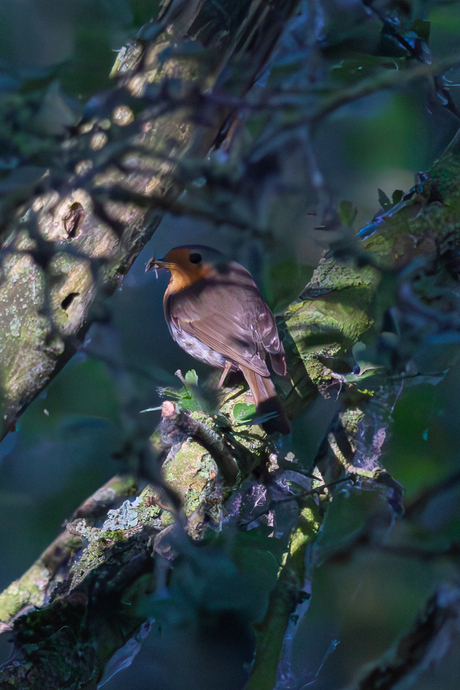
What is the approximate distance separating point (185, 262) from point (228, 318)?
0.12 metres

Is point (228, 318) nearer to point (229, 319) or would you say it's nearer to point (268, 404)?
point (229, 319)

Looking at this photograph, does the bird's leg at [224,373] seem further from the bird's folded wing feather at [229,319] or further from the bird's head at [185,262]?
the bird's head at [185,262]

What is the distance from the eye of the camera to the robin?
62 centimetres

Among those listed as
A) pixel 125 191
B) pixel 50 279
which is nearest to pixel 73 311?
pixel 50 279

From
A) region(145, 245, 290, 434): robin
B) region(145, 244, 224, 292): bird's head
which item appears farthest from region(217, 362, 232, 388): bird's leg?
region(145, 244, 224, 292): bird's head

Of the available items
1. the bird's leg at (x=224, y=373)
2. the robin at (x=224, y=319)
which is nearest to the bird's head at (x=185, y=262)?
the robin at (x=224, y=319)

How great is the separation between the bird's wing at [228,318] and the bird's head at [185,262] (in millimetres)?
18

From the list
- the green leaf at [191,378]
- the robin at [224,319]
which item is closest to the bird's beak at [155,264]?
the robin at [224,319]

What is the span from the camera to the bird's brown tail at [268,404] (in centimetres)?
59

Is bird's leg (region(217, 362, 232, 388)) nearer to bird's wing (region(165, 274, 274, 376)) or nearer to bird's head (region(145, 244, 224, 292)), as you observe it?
bird's wing (region(165, 274, 274, 376))

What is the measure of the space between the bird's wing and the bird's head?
0.06 ft

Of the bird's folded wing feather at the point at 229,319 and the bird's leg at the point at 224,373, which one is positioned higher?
the bird's folded wing feather at the point at 229,319

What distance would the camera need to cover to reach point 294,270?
2.11 feet

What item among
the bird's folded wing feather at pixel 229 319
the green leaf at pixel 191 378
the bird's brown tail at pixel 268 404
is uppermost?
the green leaf at pixel 191 378
